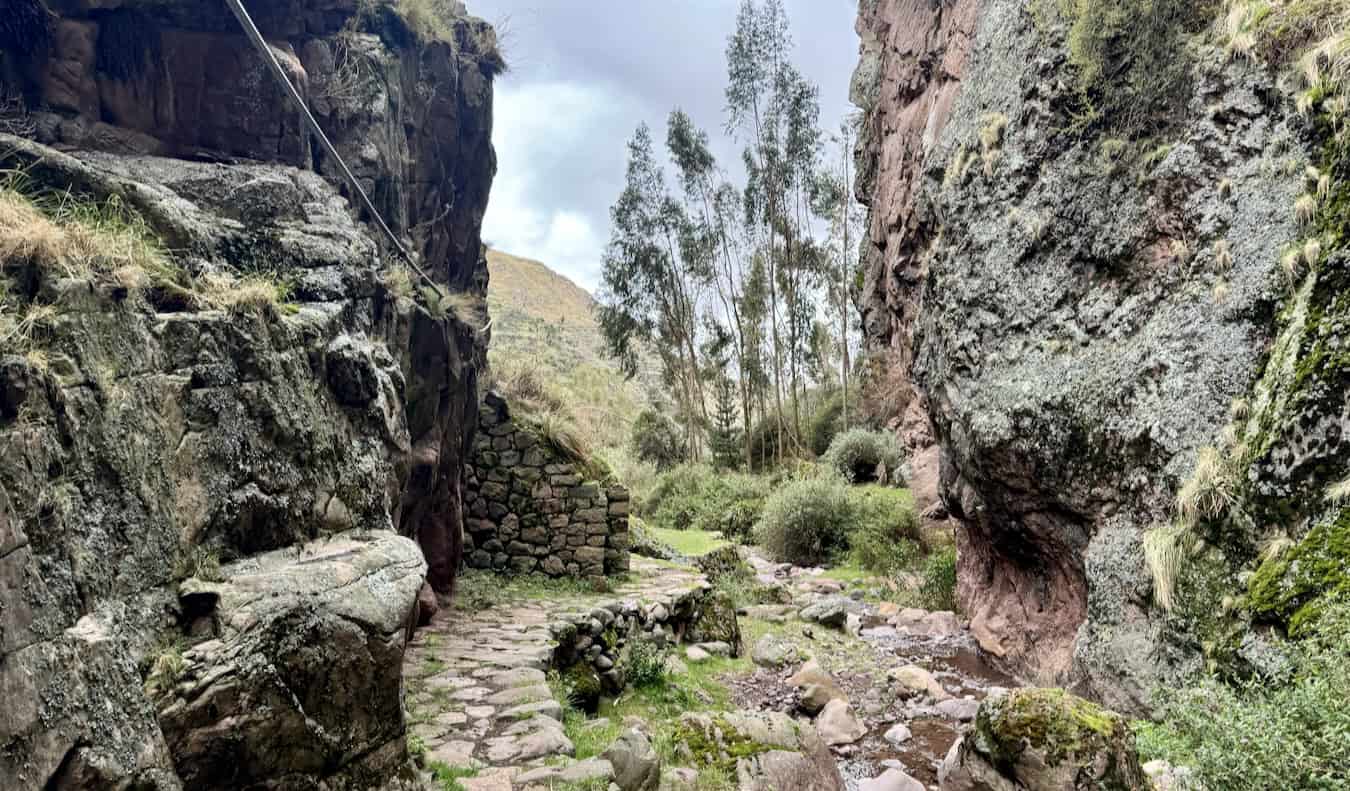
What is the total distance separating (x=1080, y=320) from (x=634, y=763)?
574 centimetres

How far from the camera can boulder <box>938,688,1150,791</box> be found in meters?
3.59

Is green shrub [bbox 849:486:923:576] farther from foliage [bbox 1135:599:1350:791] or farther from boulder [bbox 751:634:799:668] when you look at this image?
foliage [bbox 1135:599:1350:791]

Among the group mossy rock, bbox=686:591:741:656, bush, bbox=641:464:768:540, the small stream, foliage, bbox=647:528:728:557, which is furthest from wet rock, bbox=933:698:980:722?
bush, bbox=641:464:768:540

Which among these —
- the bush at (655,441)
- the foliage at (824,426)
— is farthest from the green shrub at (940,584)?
the bush at (655,441)

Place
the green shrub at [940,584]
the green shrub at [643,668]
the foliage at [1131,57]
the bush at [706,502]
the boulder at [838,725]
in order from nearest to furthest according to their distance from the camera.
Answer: the boulder at [838,725] → the green shrub at [643,668] → the foliage at [1131,57] → the green shrub at [940,584] → the bush at [706,502]

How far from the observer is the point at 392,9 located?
7.79 meters

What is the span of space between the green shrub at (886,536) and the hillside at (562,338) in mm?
9540

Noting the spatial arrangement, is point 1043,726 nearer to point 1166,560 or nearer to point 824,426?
point 1166,560

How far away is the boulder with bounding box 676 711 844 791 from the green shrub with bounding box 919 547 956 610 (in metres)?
5.56

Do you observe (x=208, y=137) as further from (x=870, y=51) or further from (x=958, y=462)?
(x=870, y=51)

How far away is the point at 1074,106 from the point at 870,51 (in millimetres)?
9296

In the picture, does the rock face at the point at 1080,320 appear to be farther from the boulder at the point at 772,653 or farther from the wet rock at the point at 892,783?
the boulder at the point at 772,653

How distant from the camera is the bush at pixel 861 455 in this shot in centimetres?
1612

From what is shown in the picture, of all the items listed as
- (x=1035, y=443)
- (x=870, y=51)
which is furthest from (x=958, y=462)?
(x=870, y=51)
